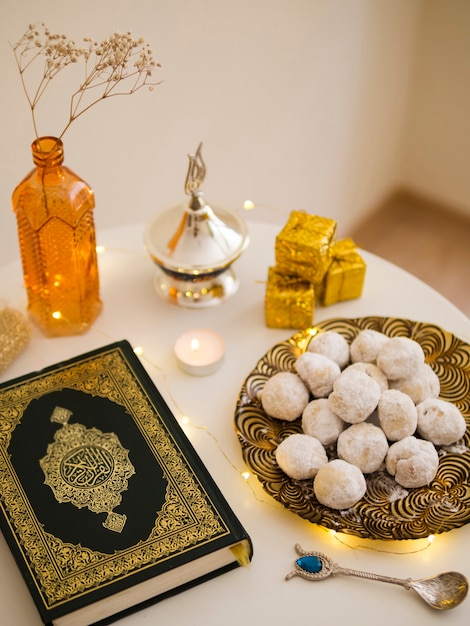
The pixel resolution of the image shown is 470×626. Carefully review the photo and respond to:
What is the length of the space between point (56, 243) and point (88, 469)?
38cm

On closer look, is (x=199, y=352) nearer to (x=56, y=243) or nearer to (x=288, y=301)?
(x=288, y=301)

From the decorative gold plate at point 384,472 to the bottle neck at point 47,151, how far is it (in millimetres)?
437

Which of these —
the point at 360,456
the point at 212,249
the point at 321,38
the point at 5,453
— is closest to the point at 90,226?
the point at 212,249

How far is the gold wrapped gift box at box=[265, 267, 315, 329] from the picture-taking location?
1293 mm

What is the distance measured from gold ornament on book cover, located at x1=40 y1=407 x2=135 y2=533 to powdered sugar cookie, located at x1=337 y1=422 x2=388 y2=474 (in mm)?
294

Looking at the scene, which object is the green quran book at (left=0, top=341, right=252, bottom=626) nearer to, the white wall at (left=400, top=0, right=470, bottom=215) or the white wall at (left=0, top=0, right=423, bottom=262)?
the white wall at (left=0, top=0, right=423, bottom=262)

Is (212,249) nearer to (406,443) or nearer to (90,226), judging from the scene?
(90,226)

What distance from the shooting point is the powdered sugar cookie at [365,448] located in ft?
3.45

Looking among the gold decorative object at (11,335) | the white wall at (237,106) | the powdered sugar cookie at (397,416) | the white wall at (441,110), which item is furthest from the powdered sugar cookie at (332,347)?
the white wall at (441,110)

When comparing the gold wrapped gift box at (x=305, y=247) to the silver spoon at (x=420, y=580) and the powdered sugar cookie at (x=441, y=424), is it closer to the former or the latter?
the powdered sugar cookie at (x=441, y=424)

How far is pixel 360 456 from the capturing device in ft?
3.45

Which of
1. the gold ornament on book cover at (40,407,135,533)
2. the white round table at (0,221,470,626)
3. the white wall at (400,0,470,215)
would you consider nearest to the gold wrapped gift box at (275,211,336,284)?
the white round table at (0,221,470,626)

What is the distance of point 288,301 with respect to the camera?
129 centimetres

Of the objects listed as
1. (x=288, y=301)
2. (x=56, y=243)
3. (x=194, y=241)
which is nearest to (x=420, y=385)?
(x=288, y=301)
